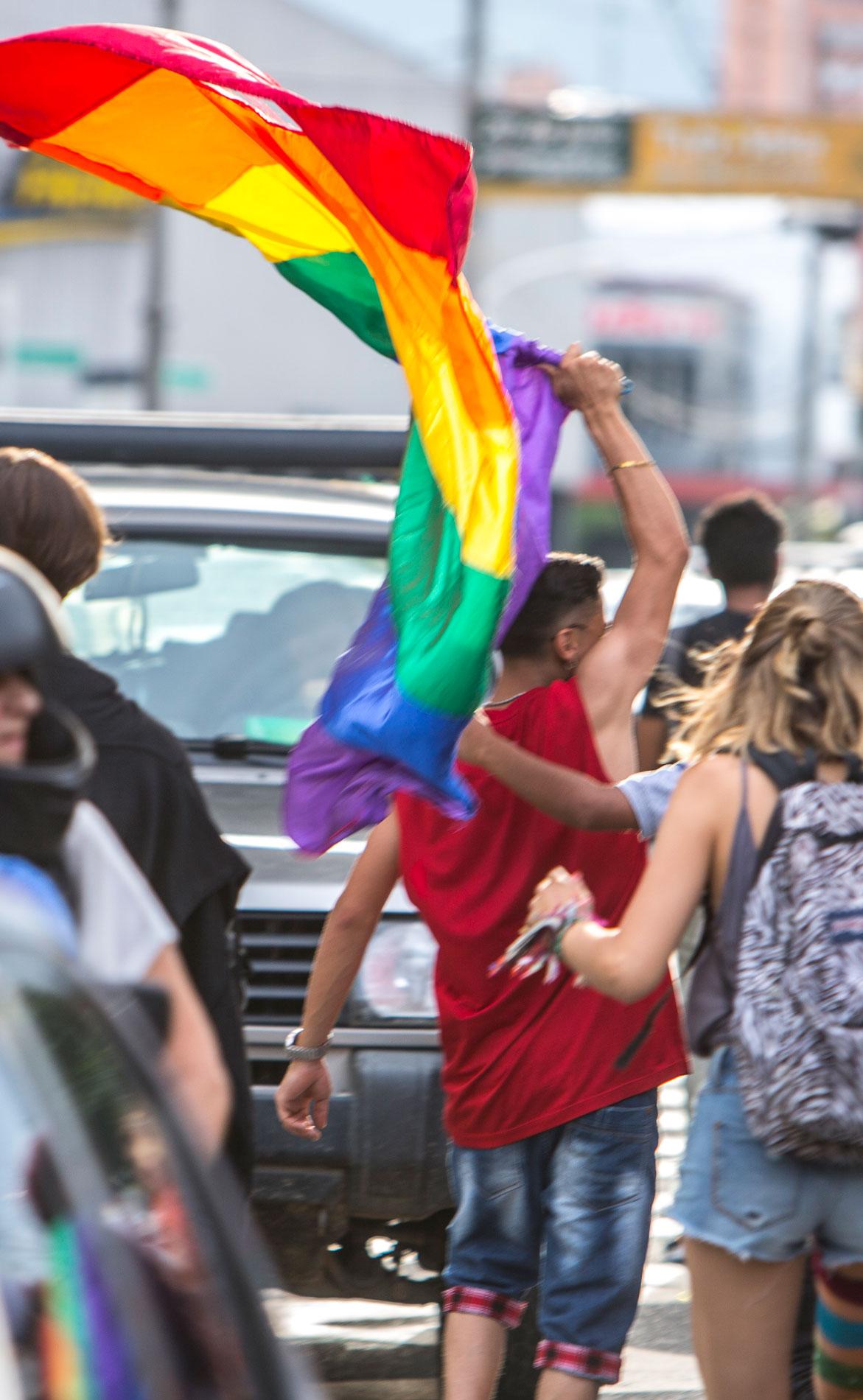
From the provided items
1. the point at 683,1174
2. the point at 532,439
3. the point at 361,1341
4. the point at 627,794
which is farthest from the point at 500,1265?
the point at 361,1341

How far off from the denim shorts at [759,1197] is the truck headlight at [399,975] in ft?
4.41

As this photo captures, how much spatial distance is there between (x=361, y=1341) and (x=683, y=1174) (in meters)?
2.42

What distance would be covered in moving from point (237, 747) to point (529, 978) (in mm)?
1689

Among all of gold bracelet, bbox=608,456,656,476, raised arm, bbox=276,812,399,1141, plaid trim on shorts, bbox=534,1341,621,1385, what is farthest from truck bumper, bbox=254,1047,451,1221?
gold bracelet, bbox=608,456,656,476

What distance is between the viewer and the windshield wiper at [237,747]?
534cm

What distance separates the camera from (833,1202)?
3291mm

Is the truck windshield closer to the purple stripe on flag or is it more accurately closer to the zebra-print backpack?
the purple stripe on flag

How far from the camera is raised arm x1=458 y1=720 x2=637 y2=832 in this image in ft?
11.8

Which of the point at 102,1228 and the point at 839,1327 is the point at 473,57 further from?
the point at 102,1228

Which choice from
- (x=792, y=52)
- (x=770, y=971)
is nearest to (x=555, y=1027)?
(x=770, y=971)

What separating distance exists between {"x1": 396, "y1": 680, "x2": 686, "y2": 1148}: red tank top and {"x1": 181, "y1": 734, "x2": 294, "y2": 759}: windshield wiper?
1487 mm

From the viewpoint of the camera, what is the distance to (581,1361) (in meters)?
3.69

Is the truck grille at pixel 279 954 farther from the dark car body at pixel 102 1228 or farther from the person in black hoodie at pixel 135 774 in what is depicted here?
the dark car body at pixel 102 1228

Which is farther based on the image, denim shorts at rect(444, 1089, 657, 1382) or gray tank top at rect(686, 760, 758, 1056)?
denim shorts at rect(444, 1089, 657, 1382)
